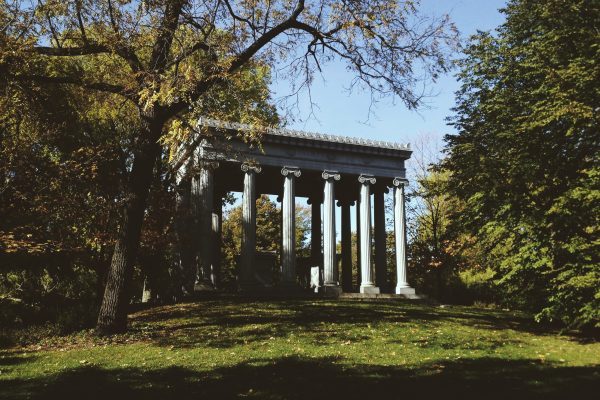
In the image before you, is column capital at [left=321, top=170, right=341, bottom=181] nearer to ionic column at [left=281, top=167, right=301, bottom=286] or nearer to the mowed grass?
ionic column at [left=281, top=167, right=301, bottom=286]

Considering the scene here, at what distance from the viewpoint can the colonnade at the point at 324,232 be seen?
2791cm

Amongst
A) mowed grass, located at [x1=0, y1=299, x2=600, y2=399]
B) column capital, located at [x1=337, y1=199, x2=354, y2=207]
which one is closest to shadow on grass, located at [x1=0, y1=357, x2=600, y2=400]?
mowed grass, located at [x1=0, y1=299, x2=600, y2=399]

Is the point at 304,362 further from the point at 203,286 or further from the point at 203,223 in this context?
the point at 203,223

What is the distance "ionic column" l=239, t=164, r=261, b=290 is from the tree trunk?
1343 cm

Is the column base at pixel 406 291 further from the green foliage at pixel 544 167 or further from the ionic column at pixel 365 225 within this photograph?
the green foliage at pixel 544 167

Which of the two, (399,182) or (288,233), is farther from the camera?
(399,182)

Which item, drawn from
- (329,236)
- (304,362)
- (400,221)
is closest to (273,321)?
(304,362)

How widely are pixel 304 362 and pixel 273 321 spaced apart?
20.7 ft

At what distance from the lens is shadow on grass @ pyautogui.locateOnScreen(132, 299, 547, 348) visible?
13148mm

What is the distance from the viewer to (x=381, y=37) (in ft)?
43.1

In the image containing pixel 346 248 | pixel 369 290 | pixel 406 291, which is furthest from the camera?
pixel 346 248

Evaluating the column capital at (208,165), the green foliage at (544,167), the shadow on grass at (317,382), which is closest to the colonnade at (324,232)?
the column capital at (208,165)

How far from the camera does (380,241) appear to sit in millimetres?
33812

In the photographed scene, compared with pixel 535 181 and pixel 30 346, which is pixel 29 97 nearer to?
pixel 30 346
